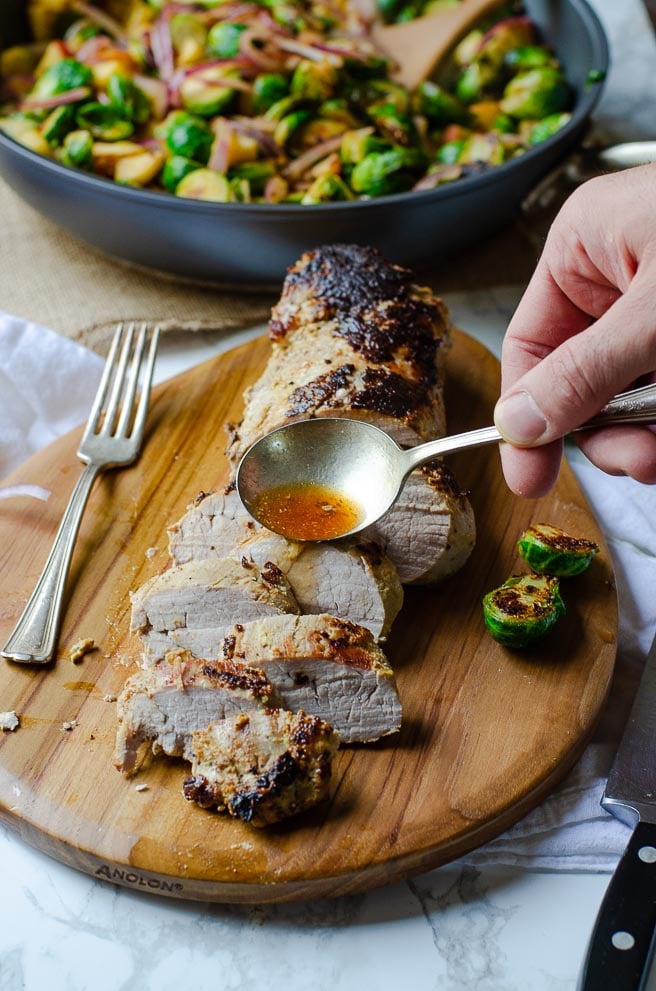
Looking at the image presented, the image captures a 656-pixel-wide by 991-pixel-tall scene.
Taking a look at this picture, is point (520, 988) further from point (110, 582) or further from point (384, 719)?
point (110, 582)

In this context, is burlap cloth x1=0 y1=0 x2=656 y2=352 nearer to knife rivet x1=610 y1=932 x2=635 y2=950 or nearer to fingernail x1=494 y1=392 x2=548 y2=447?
fingernail x1=494 y1=392 x2=548 y2=447

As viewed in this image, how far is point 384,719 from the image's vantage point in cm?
268

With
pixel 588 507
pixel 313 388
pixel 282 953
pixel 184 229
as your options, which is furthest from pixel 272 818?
pixel 184 229

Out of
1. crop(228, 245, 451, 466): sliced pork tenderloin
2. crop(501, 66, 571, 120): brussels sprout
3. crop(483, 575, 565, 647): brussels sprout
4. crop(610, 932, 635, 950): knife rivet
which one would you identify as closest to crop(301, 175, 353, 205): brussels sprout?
crop(228, 245, 451, 466): sliced pork tenderloin

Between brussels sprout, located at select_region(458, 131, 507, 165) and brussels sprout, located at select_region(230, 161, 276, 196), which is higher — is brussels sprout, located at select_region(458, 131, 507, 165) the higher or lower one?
the lower one

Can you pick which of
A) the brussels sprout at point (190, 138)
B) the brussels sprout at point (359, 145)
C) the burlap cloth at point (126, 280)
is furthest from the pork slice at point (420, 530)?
the brussels sprout at point (190, 138)

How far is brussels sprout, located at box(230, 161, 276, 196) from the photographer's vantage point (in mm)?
4457

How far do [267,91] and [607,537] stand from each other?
277cm

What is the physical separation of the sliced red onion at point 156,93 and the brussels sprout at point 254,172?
67cm

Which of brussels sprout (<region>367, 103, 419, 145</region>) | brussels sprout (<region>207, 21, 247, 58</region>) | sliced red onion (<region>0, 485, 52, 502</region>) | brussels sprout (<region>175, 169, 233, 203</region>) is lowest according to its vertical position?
sliced red onion (<region>0, 485, 52, 502</region>)

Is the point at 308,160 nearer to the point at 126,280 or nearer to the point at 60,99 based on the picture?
the point at 126,280

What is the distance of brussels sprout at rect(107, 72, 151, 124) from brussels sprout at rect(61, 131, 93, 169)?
26cm

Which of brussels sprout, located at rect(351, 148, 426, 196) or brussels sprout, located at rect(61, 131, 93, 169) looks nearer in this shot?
brussels sprout, located at rect(351, 148, 426, 196)

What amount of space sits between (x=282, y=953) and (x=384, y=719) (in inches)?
25.2
